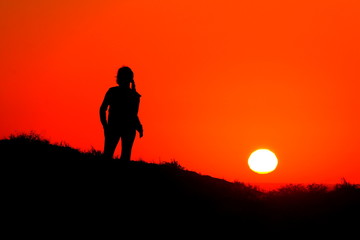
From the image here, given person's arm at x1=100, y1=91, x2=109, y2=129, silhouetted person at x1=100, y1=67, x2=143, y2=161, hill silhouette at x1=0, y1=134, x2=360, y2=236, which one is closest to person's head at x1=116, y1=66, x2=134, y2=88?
silhouetted person at x1=100, y1=67, x2=143, y2=161

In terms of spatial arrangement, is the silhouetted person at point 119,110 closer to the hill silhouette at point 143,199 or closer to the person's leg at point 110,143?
the person's leg at point 110,143

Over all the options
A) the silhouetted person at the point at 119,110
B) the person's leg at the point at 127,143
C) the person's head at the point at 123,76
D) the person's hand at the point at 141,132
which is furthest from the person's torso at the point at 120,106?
the person's hand at the point at 141,132

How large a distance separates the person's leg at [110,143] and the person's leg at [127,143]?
169 millimetres

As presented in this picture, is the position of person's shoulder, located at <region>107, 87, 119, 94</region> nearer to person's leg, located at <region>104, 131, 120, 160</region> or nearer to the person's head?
the person's head

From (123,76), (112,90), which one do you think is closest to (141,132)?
(112,90)

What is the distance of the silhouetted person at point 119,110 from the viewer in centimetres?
1041

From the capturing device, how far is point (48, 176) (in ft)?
30.9

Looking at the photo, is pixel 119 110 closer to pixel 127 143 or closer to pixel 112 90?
pixel 112 90

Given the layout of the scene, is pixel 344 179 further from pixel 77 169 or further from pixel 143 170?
pixel 77 169

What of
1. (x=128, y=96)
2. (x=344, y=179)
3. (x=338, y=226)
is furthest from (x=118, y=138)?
(x=344, y=179)

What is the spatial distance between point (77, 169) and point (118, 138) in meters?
1.18

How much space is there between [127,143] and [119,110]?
0.82m

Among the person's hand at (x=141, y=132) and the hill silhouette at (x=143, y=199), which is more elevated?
the person's hand at (x=141, y=132)

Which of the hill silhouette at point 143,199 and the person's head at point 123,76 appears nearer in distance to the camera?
the hill silhouette at point 143,199
